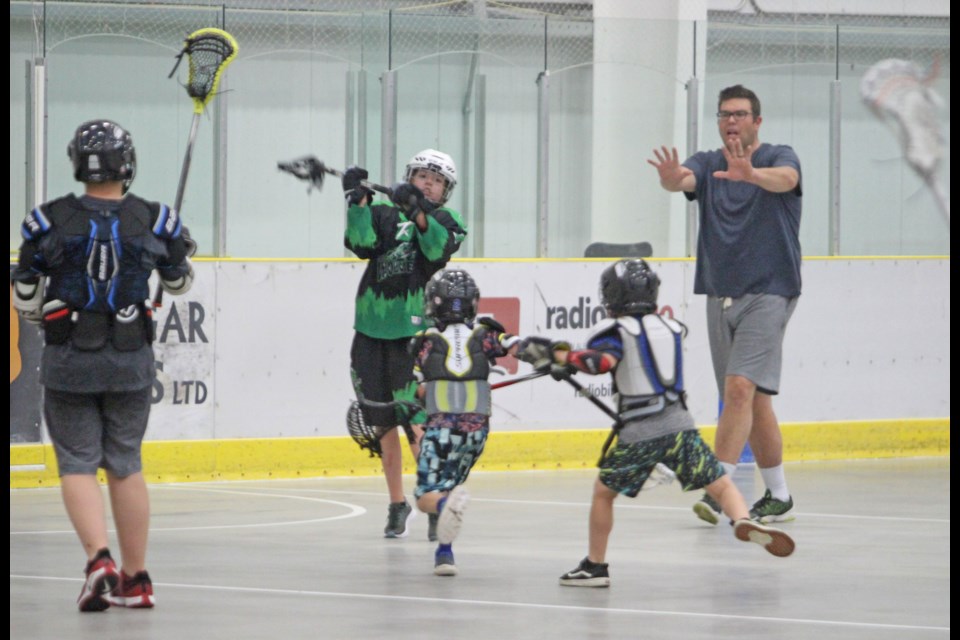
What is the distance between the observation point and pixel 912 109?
53.5ft

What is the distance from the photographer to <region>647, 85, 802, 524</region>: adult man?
979 centimetres

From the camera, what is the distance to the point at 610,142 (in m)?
14.7

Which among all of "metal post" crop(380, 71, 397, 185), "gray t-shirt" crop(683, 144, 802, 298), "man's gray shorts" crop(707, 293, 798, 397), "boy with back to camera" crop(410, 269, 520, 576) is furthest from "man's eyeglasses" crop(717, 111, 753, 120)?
"metal post" crop(380, 71, 397, 185)

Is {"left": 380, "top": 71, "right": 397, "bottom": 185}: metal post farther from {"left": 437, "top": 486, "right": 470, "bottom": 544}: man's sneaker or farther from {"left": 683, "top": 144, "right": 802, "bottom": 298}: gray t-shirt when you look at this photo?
{"left": 437, "top": 486, "right": 470, "bottom": 544}: man's sneaker

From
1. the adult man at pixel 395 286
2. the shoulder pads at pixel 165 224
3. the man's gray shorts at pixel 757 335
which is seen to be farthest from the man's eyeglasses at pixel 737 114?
the shoulder pads at pixel 165 224

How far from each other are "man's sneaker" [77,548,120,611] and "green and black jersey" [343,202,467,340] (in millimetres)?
2678

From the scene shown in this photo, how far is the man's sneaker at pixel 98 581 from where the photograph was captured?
6.95 metres

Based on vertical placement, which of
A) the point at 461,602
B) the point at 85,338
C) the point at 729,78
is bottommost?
the point at 461,602

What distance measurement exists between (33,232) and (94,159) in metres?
0.33

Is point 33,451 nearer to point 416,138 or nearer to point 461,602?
point 416,138

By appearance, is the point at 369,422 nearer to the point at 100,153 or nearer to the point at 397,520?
the point at 397,520

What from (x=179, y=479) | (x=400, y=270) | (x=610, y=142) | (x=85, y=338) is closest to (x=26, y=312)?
(x=85, y=338)

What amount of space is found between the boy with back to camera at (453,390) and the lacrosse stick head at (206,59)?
5.54 feet

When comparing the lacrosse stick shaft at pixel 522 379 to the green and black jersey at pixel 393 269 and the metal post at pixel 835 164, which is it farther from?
the metal post at pixel 835 164
